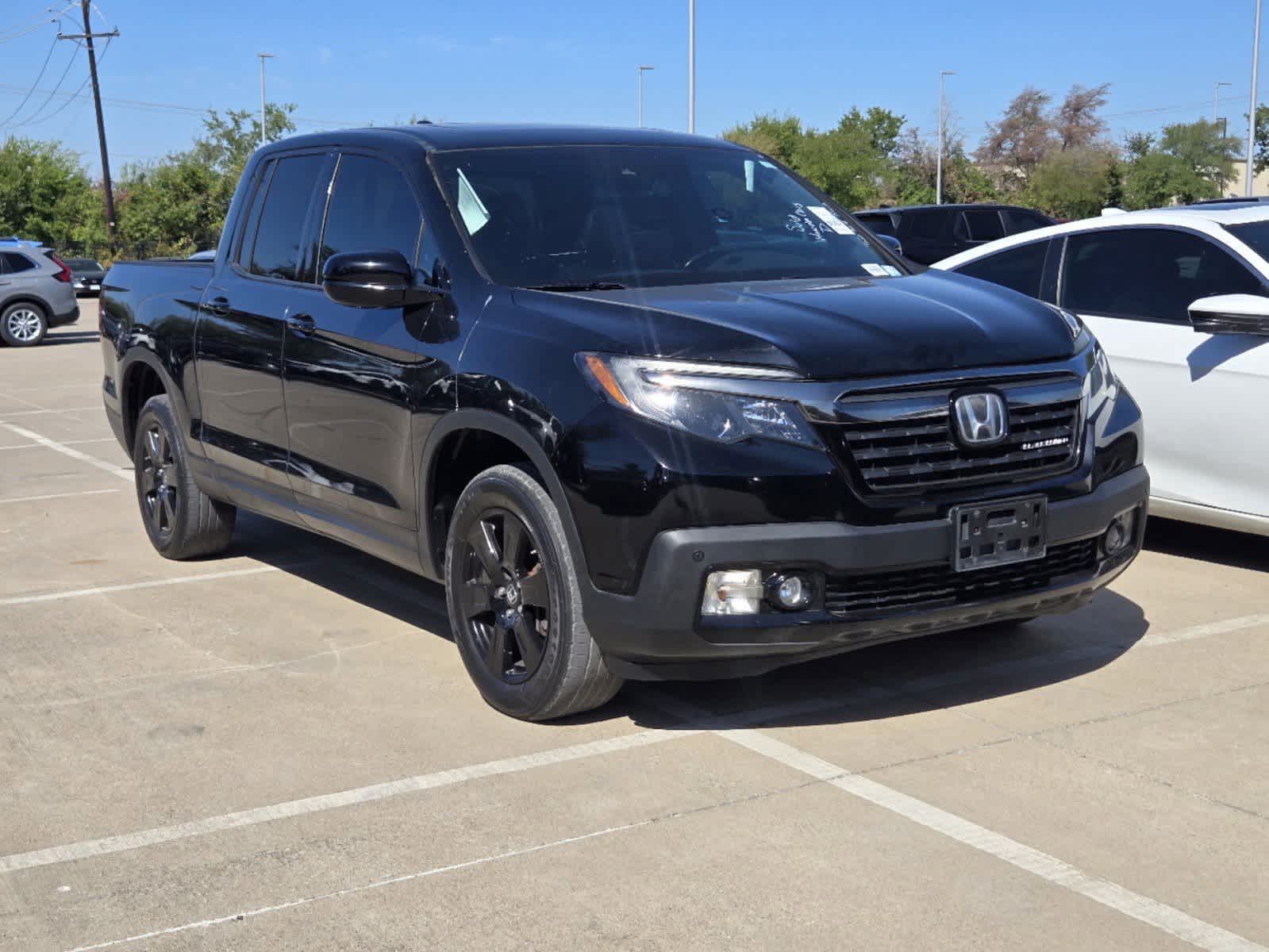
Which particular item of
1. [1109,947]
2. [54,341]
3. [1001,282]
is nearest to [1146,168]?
[54,341]

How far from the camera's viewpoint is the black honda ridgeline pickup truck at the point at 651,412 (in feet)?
14.1

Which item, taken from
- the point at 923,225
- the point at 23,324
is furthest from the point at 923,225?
the point at 23,324

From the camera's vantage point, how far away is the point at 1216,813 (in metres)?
4.04

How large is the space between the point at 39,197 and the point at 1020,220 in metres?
50.5

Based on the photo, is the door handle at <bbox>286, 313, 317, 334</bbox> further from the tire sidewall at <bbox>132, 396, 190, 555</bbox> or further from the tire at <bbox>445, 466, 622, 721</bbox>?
the tire sidewall at <bbox>132, 396, 190, 555</bbox>

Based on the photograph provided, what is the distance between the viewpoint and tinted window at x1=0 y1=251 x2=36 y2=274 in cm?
2502

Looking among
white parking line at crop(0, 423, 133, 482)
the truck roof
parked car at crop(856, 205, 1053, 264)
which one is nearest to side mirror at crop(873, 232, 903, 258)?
the truck roof

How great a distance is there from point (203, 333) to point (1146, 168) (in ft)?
234

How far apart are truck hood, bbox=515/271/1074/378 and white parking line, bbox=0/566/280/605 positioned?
9.75 feet

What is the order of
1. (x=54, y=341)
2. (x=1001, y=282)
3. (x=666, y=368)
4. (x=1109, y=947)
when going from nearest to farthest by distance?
(x=1109, y=947) < (x=666, y=368) < (x=1001, y=282) < (x=54, y=341)

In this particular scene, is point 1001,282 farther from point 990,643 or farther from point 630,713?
point 630,713

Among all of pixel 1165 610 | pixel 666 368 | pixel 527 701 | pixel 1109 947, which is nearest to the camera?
pixel 1109 947

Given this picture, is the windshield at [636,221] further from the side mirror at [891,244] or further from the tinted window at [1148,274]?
the tinted window at [1148,274]

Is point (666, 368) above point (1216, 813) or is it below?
above
